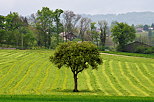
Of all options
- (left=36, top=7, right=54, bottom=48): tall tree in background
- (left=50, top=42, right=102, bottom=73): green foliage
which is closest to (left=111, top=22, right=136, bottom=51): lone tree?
(left=36, top=7, right=54, bottom=48): tall tree in background

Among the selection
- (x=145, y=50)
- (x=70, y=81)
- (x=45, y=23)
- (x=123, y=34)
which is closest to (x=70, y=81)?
(x=70, y=81)

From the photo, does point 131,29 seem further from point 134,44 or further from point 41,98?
point 41,98

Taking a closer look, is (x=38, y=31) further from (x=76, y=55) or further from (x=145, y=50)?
(x=76, y=55)

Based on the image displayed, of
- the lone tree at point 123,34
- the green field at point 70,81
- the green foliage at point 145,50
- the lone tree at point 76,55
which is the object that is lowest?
the green field at point 70,81

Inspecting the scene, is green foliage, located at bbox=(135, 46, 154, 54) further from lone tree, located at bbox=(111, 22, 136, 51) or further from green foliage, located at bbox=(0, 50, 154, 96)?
green foliage, located at bbox=(0, 50, 154, 96)

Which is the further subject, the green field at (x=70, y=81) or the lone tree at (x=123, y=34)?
the lone tree at (x=123, y=34)

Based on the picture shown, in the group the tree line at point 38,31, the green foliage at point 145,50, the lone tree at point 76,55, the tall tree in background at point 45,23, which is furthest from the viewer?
the tall tree in background at point 45,23

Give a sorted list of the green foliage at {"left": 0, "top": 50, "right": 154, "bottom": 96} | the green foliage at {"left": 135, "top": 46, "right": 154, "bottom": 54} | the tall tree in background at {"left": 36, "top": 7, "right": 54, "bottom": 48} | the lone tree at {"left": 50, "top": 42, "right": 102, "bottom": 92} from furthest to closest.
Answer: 1. the tall tree in background at {"left": 36, "top": 7, "right": 54, "bottom": 48}
2. the green foliage at {"left": 135, "top": 46, "right": 154, "bottom": 54}
3. the green foliage at {"left": 0, "top": 50, "right": 154, "bottom": 96}
4. the lone tree at {"left": 50, "top": 42, "right": 102, "bottom": 92}

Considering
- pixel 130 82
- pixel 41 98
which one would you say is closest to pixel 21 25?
pixel 130 82

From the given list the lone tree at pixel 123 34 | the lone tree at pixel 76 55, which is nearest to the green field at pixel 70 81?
the lone tree at pixel 76 55

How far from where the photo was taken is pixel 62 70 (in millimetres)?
50688

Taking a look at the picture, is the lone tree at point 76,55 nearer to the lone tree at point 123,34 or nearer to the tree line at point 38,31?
the tree line at point 38,31

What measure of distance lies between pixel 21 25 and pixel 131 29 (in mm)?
45550

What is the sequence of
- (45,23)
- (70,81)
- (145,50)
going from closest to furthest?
(70,81)
(145,50)
(45,23)
